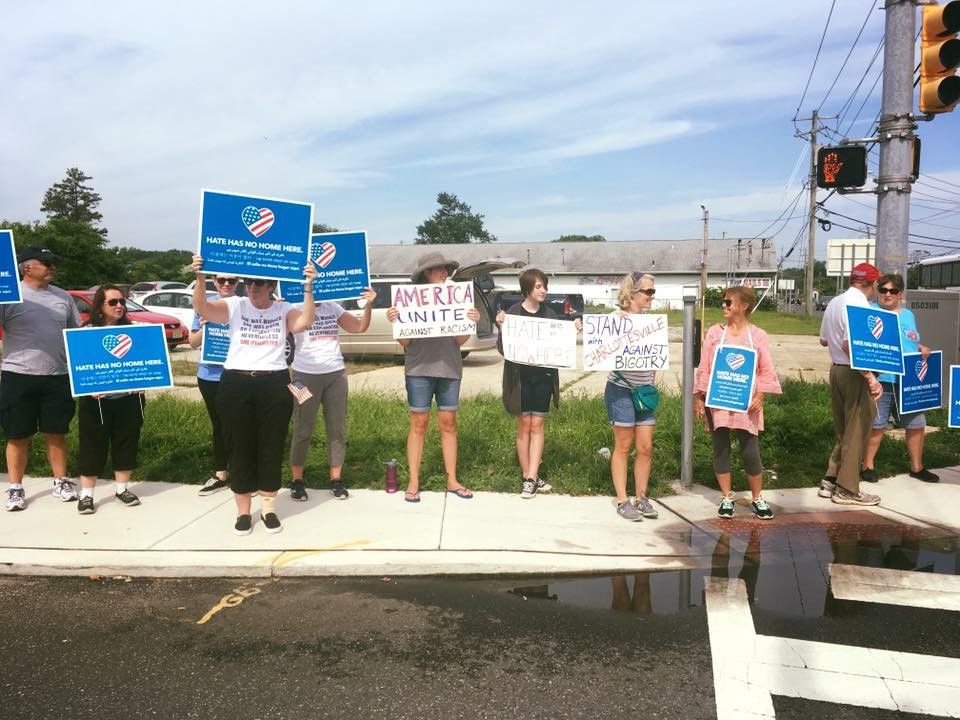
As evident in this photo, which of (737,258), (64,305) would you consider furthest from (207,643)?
(737,258)

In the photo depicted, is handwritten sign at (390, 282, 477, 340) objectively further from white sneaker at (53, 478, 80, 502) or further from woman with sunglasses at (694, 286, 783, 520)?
white sneaker at (53, 478, 80, 502)

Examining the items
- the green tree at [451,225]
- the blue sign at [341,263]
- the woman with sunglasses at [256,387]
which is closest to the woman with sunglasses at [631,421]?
the blue sign at [341,263]

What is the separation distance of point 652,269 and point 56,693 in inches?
2786

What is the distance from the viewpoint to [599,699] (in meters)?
3.30

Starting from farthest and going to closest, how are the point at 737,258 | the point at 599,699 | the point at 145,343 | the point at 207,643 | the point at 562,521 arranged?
the point at 737,258
the point at 145,343
the point at 562,521
the point at 207,643
the point at 599,699

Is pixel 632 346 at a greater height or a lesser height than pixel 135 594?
greater

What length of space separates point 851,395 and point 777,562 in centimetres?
198

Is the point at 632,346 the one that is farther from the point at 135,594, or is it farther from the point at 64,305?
the point at 64,305

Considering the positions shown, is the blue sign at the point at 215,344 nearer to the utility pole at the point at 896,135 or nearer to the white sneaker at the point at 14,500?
the white sneaker at the point at 14,500

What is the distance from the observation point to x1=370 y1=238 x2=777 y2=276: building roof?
6638 centimetres

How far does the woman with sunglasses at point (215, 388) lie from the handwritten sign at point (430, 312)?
1353mm

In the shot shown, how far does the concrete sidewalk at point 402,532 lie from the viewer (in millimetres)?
4852

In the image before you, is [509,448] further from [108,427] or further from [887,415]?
[108,427]

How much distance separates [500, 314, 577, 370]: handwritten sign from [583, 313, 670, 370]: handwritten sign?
242 millimetres
